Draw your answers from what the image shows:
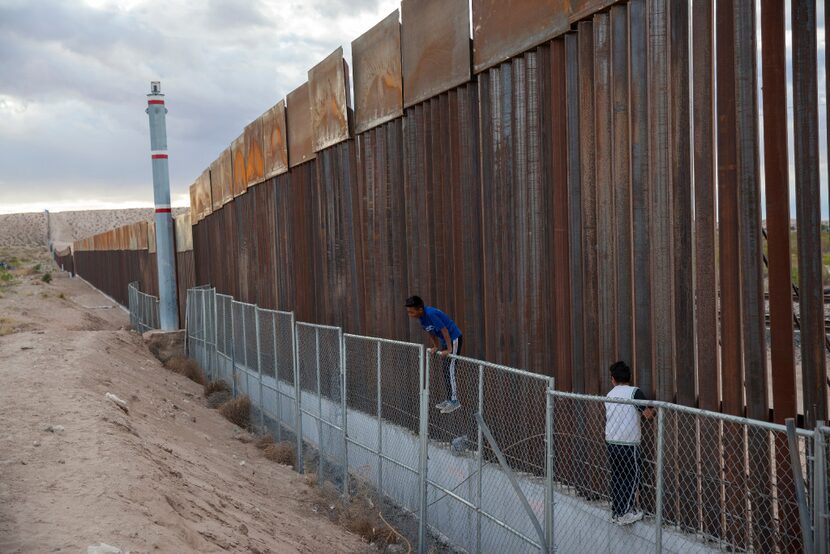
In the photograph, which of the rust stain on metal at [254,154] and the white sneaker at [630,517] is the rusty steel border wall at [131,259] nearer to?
the rust stain on metal at [254,154]

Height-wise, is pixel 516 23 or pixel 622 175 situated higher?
pixel 516 23

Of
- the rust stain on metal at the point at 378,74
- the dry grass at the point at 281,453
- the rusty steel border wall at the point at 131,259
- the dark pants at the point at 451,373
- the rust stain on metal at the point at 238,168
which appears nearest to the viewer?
the dark pants at the point at 451,373

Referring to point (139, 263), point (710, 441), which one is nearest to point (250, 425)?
point (710, 441)

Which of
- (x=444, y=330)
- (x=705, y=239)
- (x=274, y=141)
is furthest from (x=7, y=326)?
(x=705, y=239)

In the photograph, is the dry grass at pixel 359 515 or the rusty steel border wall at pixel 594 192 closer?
the rusty steel border wall at pixel 594 192

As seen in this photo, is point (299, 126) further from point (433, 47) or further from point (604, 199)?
point (604, 199)

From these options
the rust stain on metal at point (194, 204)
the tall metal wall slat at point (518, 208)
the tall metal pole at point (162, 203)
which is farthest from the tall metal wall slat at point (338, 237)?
the rust stain on metal at point (194, 204)

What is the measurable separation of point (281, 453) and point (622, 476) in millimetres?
6999

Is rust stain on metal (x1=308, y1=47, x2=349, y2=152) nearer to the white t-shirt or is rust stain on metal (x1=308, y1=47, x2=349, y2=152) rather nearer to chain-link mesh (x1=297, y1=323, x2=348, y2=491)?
chain-link mesh (x1=297, y1=323, x2=348, y2=491)

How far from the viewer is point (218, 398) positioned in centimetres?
1703

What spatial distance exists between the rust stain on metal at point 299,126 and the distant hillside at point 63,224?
162408mm

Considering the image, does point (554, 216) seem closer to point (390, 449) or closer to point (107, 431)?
point (390, 449)

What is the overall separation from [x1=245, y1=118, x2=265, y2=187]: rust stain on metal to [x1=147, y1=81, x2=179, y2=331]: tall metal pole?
6303 mm

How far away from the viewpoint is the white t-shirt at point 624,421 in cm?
613
